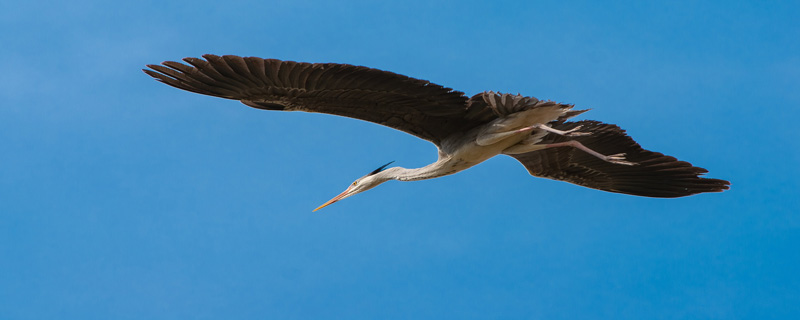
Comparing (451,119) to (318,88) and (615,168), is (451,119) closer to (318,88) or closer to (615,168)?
(318,88)

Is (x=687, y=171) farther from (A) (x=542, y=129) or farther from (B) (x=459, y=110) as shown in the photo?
Answer: (B) (x=459, y=110)

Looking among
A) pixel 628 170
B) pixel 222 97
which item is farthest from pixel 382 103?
pixel 628 170

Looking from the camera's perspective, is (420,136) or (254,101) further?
(420,136)

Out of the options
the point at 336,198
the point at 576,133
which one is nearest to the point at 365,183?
the point at 336,198

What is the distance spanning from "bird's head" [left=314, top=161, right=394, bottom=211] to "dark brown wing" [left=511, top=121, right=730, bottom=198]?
1.65 metres

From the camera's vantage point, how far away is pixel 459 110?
10.5 metres

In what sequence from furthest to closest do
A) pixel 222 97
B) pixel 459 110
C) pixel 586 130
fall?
pixel 586 130, pixel 459 110, pixel 222 97

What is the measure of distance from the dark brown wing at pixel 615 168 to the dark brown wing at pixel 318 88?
1.90 meters

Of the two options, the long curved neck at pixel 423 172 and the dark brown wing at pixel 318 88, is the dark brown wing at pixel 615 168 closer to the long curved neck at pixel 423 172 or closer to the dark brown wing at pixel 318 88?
the long curved neck at pixel 423 172

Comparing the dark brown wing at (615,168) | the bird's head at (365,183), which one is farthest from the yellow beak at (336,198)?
the dark brown wing at (615,168)

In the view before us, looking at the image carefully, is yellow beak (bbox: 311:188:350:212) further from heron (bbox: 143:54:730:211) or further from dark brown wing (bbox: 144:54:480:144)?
dark brown wing (bbox: 144:54:480:144)

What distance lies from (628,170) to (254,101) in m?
4.75

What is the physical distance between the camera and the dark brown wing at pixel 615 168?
38.6 ft

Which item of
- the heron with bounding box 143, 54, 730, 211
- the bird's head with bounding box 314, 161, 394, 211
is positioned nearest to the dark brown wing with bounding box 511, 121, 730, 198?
the heron with bounding box 143, 54, 730, 211
